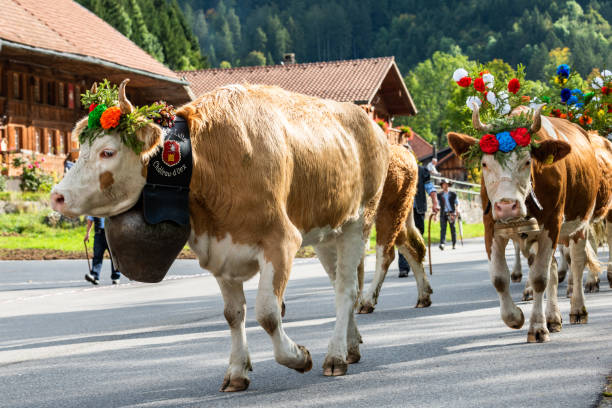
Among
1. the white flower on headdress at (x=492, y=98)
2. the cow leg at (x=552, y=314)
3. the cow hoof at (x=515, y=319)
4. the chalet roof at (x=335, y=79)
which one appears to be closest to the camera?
the cow hoof at (x=515, y=319)

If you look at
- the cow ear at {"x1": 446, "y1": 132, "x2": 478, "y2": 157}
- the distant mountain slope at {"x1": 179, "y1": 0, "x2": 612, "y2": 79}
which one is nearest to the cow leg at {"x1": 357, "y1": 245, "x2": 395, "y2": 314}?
the cow ear at {"x1": 446, "y1": 132, "x2": 478, "y2": 157}

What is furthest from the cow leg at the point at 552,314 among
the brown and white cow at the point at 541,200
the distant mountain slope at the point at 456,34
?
the distant mountain slope at the point at 456,34

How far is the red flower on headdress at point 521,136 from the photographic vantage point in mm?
7527

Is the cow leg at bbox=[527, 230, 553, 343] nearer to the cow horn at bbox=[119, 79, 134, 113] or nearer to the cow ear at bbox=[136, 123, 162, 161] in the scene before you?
the cow ear at bbox=[136, 123, 162, 161]

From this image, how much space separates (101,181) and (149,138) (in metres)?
0.37

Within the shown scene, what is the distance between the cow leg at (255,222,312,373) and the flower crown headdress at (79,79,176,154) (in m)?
0.98

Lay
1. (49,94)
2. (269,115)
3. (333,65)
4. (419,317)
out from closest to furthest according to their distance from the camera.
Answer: (269,115) < (419,317) < (49,94) < (333,65)

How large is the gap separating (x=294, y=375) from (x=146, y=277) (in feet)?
4.71

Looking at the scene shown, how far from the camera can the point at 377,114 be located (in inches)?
2164

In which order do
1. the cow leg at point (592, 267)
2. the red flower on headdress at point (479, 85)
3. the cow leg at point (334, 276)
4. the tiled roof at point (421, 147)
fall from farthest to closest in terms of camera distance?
A: the tiled roof at point (421, 147) < the cow leg at point (592, 267) < the red flower on headdress at point (479, 85) < the cow leg at point (334, 276)

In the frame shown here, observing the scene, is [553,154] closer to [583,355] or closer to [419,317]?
[583,355]

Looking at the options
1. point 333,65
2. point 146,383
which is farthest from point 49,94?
point 146,383

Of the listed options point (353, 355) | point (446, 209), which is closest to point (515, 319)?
point (353, 355)

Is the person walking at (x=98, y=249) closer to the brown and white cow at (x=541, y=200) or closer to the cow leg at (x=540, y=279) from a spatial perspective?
the brown and white cow at (x=541, y=200)
